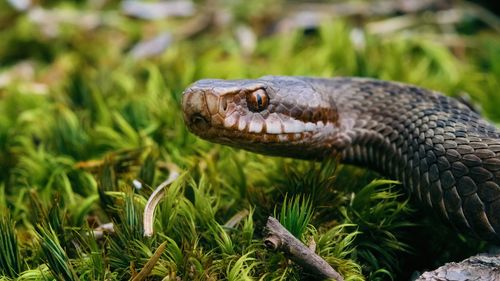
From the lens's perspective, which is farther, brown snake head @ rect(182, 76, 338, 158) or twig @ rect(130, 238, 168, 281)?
brown snake head @ rect(182, 76, 338, 158)

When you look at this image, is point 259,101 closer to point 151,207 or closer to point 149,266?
point 151,207

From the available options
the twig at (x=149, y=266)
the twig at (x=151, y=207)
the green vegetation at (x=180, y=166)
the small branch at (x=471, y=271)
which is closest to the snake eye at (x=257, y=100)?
the green vegetation at (x=180, y=166)

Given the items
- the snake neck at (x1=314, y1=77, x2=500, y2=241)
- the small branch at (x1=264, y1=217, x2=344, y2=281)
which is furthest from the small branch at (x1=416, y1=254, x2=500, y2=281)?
the small branch at (x1=264, y1=217, x2=344, y2=281)

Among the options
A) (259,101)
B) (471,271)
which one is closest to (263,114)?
(259,101)

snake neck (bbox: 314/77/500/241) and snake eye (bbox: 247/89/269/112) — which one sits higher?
snake eye (bbox: 247/89/269/112)

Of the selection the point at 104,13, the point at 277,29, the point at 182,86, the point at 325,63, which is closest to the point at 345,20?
the point at 277,29

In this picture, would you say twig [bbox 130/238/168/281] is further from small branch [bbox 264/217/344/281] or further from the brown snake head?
the brown snake head

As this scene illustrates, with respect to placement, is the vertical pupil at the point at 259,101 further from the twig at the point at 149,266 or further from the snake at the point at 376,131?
the twig at the point at 149,266

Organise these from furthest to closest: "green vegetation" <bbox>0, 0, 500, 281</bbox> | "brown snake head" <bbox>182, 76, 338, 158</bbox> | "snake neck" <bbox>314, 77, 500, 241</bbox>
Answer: "brown snake head" <bbox>182, 76, 338, 158</bbox>, "snake neck" <bbox>314, 77, 500, 241</bbox>, "green vegetation" <bbox>0, 0, 500, 281</bbox>
